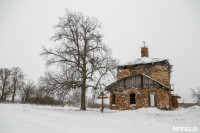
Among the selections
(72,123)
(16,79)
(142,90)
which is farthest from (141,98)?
(16,79)

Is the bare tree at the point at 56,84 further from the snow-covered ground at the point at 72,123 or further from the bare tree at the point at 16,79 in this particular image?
the bare tree at the point at 16,79

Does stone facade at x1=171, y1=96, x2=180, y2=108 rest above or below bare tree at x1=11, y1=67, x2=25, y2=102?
below

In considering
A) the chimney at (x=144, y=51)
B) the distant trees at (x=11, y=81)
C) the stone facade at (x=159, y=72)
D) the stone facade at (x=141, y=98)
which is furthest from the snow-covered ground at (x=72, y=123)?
the distant trees at (x=11, y=81)

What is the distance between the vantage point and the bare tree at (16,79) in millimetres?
38469

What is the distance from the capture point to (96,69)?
698 inches

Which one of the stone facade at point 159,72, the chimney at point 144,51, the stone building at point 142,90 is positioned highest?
the chimney at point 144,51

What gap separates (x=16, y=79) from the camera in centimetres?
3931

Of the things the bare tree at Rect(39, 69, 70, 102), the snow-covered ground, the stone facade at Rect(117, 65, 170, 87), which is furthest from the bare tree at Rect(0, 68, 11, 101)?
the stone facade at Rect(117, 65, 170, 87)

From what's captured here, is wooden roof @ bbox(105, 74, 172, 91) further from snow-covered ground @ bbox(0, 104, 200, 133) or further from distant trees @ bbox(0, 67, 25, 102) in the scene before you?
distant trees @ bbox(0, 67, 25, 102)

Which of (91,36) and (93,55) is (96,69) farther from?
(91,36)

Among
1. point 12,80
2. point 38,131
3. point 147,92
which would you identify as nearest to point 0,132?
point 38,131

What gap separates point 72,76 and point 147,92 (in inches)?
475

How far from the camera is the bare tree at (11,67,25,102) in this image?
3847 cm

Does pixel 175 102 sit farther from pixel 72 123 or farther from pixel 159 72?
pixel 72 123
